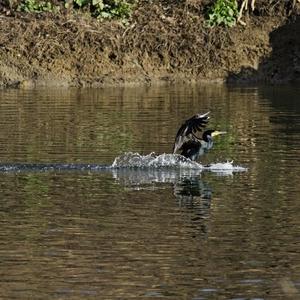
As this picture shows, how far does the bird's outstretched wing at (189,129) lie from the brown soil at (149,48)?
20.5m

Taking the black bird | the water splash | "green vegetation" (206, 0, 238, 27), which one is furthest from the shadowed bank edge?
"green vegetation" (206, 0, 238, 27)

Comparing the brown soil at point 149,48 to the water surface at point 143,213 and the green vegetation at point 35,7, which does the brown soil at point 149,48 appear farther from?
the water surface at point 143,213

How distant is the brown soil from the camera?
41469 mm

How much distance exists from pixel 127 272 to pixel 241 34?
1334 inches

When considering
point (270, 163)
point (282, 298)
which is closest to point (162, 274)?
point (282, 298)

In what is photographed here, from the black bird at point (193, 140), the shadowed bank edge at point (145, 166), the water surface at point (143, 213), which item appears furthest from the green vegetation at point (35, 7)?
the black bird at point (193, 140)

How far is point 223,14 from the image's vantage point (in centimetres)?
4484

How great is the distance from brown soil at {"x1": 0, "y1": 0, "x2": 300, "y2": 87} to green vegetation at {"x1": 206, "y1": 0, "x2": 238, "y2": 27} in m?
0.31

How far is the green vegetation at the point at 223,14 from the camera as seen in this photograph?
147 feet

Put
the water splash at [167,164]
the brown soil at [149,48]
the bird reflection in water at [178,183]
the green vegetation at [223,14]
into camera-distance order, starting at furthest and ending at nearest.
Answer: the green vegetation at [223,14] < the brown soil at [149,48] < the water splash at [167,164] < the bird reflection in water at [178,183]

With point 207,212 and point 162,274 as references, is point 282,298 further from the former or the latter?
point 207,212

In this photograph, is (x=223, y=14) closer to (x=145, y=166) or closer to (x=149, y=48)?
(x=149, y=48)

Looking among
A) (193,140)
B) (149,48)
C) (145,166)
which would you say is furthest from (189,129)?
(149,48)

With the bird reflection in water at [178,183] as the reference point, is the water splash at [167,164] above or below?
above
